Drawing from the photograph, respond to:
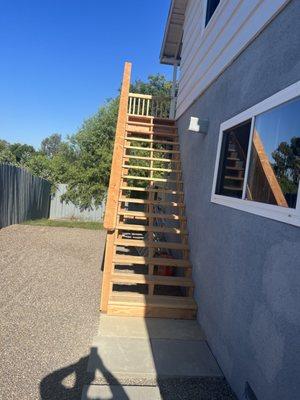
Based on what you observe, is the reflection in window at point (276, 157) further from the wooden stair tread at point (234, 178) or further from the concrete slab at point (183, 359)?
the concrete slab at point (183, 359)

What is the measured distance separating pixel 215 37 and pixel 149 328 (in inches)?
157

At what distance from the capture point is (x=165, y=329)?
177 inches

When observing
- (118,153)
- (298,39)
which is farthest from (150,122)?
(298,39)

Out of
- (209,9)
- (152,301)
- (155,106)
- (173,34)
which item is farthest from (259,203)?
(173,34)

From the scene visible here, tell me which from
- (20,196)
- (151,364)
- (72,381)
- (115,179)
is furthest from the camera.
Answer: (20,196)

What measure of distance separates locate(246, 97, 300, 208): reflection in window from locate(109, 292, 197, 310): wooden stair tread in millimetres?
2101

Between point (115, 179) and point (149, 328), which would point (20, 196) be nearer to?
point (115, 179)

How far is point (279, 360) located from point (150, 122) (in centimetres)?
Result: 700

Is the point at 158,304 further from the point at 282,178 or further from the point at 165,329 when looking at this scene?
the point at 282,178

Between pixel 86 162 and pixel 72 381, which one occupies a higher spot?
pixel 86 162

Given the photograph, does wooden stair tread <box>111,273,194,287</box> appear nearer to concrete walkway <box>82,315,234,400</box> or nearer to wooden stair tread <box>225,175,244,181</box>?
concrete walkway <box>82,315,234,400</box>

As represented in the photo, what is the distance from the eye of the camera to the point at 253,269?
302cm

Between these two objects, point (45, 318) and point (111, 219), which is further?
point (111, 219)

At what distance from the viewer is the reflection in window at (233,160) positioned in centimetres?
371
